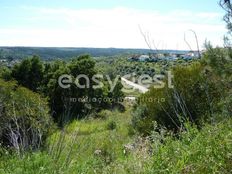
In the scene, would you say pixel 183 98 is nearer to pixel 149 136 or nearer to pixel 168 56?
pixel 149 136

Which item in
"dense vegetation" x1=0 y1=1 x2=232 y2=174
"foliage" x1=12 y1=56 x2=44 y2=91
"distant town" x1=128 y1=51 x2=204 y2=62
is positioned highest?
"distant town" x1=128 y1=51 x2=204 y2=62

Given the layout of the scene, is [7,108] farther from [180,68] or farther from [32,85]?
[32,85]

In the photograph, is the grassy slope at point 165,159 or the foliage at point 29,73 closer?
the grassy slope at point 165,159

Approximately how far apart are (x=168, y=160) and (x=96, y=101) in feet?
75.6

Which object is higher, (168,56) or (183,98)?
(168,56)

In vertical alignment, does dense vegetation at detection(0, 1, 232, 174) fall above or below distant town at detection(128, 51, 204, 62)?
below

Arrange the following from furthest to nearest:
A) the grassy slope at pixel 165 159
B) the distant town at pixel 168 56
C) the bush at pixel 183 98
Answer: the bush at pixel 183 98, the distant town at pixel 168 56, the grassy slope at pixel 165 159

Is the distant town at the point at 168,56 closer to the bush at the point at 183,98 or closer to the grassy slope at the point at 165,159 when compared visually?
the grassy slope at the point at 165,159

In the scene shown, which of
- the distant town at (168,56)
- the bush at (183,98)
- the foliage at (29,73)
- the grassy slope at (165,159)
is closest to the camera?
the grassy slope at (165,159)

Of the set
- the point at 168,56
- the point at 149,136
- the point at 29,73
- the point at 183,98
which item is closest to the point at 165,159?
the point at 168,56

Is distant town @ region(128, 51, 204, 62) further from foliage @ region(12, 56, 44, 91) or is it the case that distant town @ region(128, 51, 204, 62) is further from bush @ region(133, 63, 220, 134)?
foliage @ region(12, 56, 44, 91)

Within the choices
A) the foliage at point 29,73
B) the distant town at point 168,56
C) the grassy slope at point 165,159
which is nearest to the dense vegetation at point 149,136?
the grassy slope at point 165,159

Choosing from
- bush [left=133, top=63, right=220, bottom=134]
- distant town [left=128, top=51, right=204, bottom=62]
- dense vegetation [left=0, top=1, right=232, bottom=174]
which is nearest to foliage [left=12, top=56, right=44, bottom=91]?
dense vegetation [left=0, top=1, right=232, bottom=174]

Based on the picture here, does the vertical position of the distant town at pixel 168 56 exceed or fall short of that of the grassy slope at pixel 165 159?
it exceeds it
